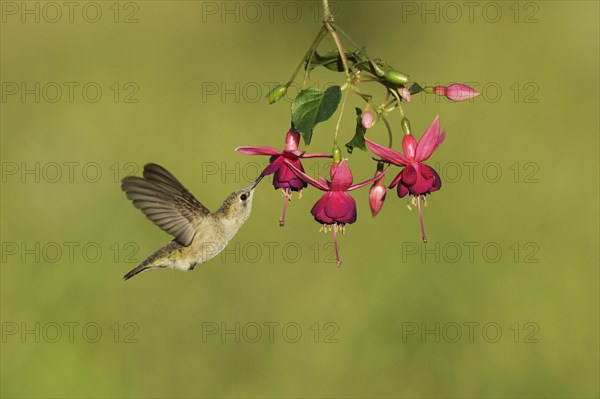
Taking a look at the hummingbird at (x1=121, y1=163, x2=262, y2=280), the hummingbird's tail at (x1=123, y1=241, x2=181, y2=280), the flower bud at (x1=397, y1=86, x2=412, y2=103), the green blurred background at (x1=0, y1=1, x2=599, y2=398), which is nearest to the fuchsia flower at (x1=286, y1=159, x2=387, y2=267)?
the flower bud at (x1=397, y1=86, x2=412, y2=103)

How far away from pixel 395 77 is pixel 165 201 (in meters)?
0.51

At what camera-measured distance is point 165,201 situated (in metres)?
1.29

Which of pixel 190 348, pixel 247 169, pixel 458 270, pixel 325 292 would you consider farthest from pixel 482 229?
pixel 190 348

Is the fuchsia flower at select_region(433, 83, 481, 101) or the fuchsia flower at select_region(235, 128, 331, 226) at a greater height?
the fuchsia flower at select_region(433, 83, 481, 101)

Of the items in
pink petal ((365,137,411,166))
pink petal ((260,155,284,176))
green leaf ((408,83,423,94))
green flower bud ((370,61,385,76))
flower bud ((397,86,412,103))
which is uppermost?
green flower bud ((370,61,385,76))

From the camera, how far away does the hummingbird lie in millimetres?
1229

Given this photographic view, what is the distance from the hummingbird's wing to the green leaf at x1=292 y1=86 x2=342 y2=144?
13.3 inches

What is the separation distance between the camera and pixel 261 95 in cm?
432

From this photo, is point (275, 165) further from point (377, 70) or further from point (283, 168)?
point (377, 70)

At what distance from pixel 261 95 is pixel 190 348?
1745 millimetres

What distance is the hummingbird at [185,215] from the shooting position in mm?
1229

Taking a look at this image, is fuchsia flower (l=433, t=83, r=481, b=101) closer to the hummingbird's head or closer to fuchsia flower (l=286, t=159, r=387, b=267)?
fuchsia flower (l=286, t=159, r=387, b=267)

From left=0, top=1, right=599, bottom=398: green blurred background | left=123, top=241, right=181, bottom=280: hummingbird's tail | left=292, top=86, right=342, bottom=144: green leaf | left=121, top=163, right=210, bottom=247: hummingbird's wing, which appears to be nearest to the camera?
left=292, top=86, right=342, bottom=144: green leaf

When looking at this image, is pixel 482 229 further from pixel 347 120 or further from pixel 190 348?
pixel 190 348
